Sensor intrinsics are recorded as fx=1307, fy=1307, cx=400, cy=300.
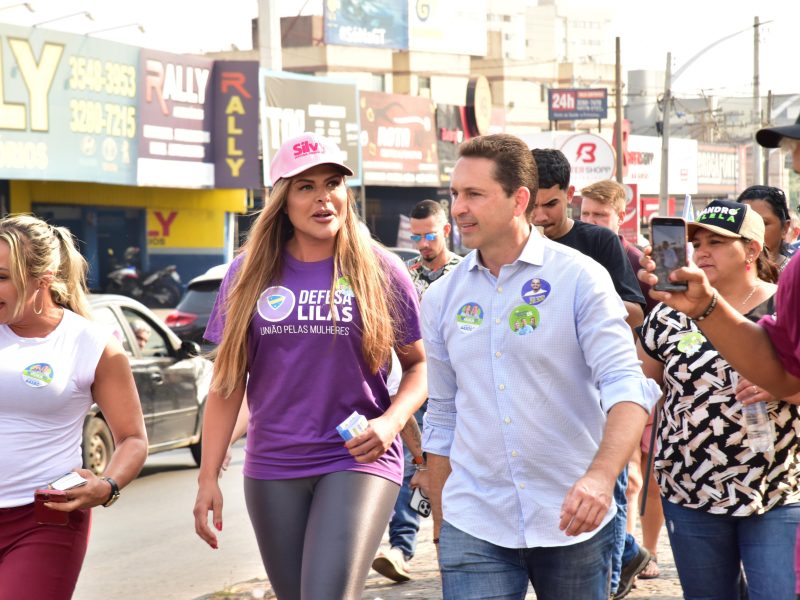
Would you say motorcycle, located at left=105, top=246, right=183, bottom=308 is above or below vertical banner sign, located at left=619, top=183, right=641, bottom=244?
below

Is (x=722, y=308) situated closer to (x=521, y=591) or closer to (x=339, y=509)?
(x=521, y=591)

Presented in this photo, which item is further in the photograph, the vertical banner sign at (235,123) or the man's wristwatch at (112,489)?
the vertical banner sign at (235,123)

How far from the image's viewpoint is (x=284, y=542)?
4270 mm

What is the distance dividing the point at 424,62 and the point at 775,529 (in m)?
70.8

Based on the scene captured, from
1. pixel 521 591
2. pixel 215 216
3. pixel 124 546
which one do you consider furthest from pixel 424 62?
pixel 521 591

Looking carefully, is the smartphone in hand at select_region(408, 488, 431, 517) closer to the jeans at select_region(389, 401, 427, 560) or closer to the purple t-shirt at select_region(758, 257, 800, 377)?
the jeans at select_region(389, 401, 427, 560)

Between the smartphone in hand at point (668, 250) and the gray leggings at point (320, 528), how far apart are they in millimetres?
1476

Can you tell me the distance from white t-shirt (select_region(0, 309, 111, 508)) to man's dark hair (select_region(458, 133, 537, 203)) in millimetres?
1394

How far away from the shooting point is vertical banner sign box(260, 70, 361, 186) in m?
30.5

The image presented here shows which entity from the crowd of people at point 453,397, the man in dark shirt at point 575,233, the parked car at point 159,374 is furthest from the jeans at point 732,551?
the parked car at point 159,374

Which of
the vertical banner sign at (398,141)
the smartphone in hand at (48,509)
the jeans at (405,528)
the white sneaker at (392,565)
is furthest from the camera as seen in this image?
the vertical banner sign at (398,141)


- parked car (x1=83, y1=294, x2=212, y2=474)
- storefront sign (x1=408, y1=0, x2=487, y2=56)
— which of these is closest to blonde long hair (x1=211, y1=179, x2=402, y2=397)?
parked car (x1=83, y1=294, x2=212, y2=474)

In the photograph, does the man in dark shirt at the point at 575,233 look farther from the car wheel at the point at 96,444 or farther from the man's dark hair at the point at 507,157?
the car wheel at the point at 96,444

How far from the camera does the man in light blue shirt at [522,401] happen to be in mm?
3674
